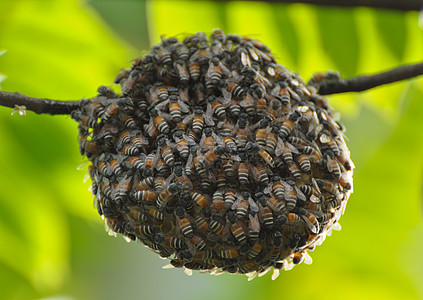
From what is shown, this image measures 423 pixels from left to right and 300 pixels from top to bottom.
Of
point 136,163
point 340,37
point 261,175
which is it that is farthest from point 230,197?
point 340,37

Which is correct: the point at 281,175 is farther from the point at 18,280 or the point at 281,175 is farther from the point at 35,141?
the point at 18,280

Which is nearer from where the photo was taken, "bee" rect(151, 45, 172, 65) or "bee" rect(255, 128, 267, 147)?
"bee" rect(255, 128, 267, 147)

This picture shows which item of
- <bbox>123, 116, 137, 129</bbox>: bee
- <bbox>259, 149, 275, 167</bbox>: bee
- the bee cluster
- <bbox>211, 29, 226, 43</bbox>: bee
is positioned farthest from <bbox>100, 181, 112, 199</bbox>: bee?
<bbox>211, 29, 226, 43</bbox>: bee

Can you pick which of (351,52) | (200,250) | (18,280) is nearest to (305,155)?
(200,250)

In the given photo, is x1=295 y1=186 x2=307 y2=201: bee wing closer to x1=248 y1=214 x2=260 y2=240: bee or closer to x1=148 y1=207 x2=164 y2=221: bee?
x1=248 y1=214 x2=260 y2=240: bee

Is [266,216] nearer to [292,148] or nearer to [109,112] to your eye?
[292,148]
